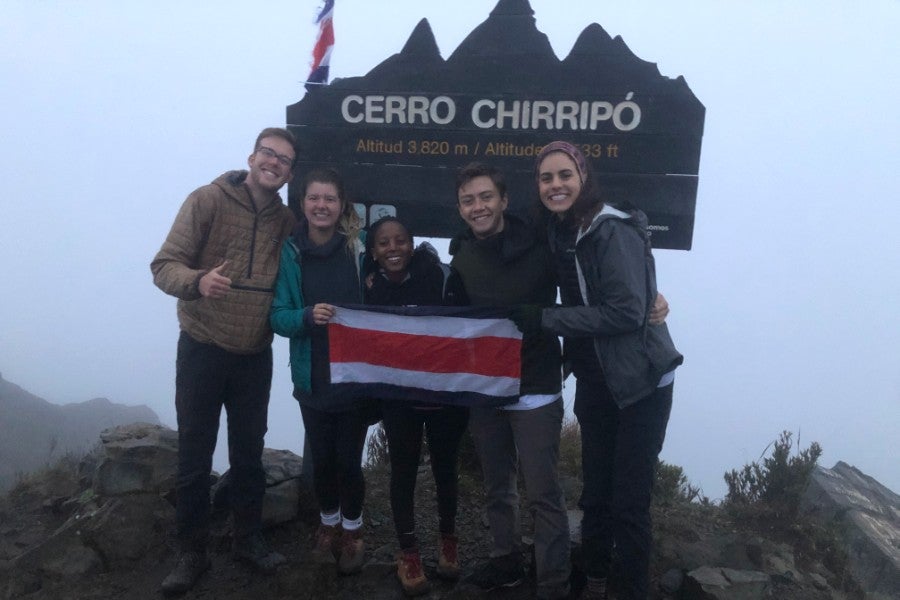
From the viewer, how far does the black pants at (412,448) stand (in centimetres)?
423

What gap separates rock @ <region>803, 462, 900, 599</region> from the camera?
→ 6.20 m

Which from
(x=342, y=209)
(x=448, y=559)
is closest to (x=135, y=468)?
(x=448, y=559)

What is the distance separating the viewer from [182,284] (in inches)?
156

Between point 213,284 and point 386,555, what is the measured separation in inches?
87.4

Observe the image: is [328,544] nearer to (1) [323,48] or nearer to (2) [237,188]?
(2) [237,188]

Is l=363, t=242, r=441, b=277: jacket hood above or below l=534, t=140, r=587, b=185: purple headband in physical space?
below

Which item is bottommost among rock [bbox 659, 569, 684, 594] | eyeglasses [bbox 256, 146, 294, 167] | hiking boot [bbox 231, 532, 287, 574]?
rock [bbox 659, 569, 684, 594]

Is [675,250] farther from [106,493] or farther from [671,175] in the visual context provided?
[106,493]

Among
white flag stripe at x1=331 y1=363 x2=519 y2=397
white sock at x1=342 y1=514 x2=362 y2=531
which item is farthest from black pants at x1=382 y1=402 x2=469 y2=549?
white sock at x1=342 y1=514 x2=362 y2=531

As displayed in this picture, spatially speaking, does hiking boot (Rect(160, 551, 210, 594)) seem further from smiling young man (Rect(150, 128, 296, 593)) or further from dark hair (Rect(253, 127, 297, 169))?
dark hair (Rect(253, 127, 297, 169))

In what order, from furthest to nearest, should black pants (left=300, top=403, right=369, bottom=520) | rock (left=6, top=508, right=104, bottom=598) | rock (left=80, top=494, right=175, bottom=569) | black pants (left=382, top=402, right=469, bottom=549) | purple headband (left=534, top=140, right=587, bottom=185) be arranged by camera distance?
rock (left=80, top=494, right=175, bottom=569) → rock (left=6, top=508, right=104, bottom=598) → black pants (left=300, top=403, right=369, bottom=520) → black pants (left=382, top=402, right=469, bottom=549) → purple headband (left=534, top=140, right=587, bottom=185)

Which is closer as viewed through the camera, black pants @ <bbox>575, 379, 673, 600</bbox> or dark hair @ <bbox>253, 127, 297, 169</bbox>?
black pants @ <bbox>575, 379, 673, 600</bbox>

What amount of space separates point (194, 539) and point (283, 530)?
804 millimetres

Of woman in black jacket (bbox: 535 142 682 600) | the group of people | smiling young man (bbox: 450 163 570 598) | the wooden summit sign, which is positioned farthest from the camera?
the wooden summit sign
